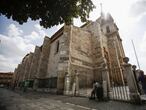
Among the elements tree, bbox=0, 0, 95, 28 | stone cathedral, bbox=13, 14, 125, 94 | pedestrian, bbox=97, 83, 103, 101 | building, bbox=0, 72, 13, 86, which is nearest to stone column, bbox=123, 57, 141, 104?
pedestrian, bbox=97, 83, 103, 101

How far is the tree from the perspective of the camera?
4.59 meters

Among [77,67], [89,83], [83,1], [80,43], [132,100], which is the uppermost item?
[80,43]

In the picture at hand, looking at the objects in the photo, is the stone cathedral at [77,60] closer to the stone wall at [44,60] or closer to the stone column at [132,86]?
Answer: the stone wall at [44,60]

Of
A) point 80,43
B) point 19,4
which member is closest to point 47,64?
point 80,43

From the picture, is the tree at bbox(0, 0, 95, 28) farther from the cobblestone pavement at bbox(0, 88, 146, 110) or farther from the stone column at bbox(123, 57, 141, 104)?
the cobblestone pavement at bbox(0, 88, 146, 110)

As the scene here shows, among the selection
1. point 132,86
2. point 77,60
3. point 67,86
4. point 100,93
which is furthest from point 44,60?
point 132,86

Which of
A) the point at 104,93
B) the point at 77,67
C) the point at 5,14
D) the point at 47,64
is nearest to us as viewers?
the point at 5,14

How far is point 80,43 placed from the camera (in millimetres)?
17516

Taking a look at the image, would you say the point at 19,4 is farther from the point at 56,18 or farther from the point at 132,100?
the point at 132,100

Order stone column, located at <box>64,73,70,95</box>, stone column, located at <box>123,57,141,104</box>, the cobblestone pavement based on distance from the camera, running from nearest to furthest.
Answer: the cobblestone pavement < stone column, located at <box>123,57,141,104</box> < stone column, located at <box>64,73,70,95</box>

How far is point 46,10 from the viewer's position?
5.04m

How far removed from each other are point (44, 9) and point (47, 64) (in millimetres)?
17451

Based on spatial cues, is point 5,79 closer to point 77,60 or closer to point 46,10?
point 77,60

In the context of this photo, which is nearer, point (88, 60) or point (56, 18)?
point (56, 18)
